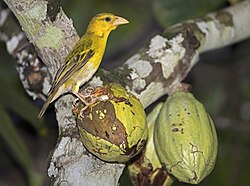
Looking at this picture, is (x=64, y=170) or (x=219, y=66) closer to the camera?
(x=64, y=170)

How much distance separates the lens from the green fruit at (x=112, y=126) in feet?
4.69

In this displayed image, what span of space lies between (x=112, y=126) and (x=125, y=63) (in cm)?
37

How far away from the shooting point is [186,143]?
5.10 ft

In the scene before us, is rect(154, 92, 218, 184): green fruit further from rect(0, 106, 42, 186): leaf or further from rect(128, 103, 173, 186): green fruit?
rect(0, 106, 42, 186): leaf

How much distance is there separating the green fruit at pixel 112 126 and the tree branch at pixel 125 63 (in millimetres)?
52

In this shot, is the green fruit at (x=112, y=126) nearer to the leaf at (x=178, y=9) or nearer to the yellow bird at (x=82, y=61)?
the yellow bird at (x=82, y=61)

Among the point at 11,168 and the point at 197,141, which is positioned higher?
the point at 197,141

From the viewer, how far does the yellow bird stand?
1563 millimetres

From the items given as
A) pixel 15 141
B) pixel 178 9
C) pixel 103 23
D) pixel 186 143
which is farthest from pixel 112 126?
pixel 178 9

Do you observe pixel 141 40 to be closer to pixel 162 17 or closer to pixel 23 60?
pixel 162 17

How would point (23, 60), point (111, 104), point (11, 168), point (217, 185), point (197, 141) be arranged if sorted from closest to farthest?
point (111, 104)
point (197, 141)
point (23, 60)
point (217, 185)
point (11, 168)

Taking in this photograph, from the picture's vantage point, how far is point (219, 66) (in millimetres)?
3109

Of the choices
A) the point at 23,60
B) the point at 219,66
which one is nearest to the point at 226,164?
the point at 219,66

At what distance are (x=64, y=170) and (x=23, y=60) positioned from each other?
1.82 feet
